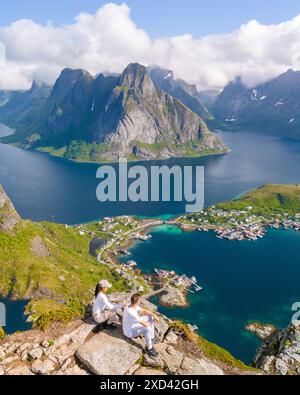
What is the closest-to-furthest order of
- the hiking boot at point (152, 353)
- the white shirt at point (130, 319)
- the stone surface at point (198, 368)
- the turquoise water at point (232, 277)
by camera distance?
the stone surface at point (198, 368)
the hiking boot at point (152, 353)
the white shirt at point (130, 319)
the turquoise water at point (232, 277)

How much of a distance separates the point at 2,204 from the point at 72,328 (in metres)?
140

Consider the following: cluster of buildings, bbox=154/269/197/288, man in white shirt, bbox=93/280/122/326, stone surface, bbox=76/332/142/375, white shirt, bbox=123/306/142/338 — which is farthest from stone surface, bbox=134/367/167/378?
cluster of buildings, bbox=154/269/197/288

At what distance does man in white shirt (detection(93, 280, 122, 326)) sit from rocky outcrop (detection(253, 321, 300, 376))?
42.6 feet

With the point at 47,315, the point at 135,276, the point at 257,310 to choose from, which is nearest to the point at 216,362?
the point at 47,315

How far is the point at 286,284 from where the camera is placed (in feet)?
467

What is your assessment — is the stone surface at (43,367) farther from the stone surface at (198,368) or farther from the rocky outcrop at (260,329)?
the rocky outcrop at (260,329)

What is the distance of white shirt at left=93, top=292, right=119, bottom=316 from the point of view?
26734 mm

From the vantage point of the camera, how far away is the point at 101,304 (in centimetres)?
2709

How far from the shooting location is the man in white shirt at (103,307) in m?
26.8

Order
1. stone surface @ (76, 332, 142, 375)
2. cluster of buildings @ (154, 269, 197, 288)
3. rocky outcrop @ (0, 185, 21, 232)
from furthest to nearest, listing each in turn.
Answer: rocky outcrop @ (0, 185, 21, 232) → cluster of buildings @ (154, 269, 197, 288) → stone surface @ (76, 332, 142, 375)

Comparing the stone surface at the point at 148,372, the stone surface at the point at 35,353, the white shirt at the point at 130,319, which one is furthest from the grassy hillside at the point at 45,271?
the stone surface at the point at 148,372

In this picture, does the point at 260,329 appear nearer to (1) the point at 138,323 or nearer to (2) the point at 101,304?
(2) the point at 101,304

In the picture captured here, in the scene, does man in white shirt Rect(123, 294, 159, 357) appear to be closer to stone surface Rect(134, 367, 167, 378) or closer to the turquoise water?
stone surface Rect(134, 367, 167, 378)
